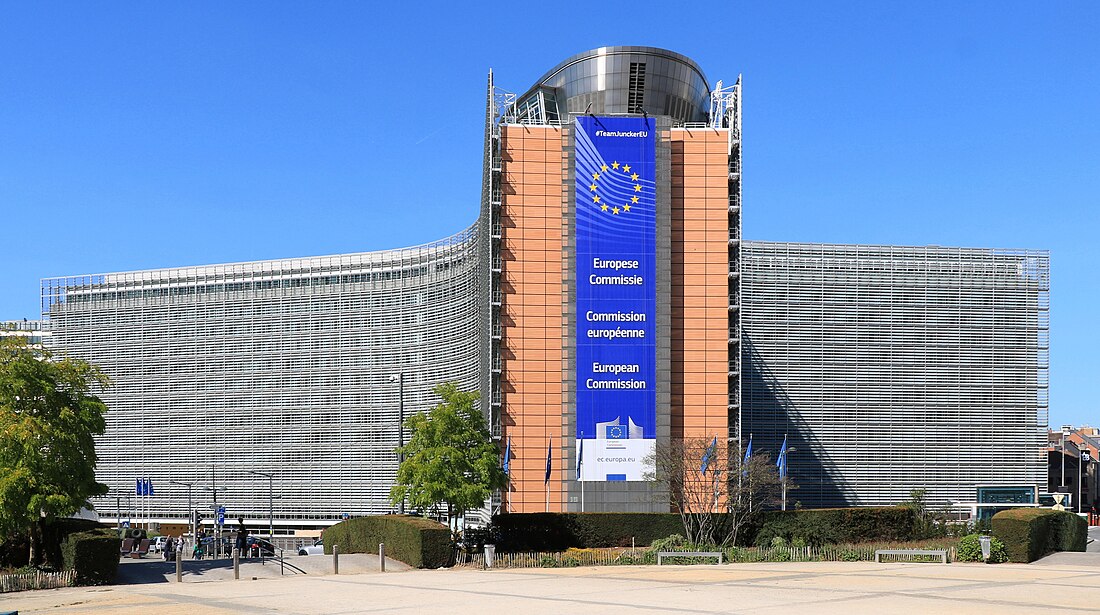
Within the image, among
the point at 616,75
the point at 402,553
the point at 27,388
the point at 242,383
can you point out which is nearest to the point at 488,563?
the point at 402,553

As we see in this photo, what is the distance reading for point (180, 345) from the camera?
14125 cm

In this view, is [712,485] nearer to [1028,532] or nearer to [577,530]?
[577,530]

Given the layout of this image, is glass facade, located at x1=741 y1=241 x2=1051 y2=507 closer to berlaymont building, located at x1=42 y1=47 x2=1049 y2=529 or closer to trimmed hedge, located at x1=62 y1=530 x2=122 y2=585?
berlaymont building, located at x1=42 y1=47 x2=1049 y2=529

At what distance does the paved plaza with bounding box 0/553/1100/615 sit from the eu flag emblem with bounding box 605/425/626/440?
83.2 feet

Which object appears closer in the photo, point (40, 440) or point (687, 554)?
point (40, 440)

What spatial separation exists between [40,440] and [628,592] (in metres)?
23.6

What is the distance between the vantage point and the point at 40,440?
4381 cm

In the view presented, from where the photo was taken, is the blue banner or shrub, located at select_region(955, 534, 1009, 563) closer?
shrub, located at select_region(955, 534, 1009, 563)

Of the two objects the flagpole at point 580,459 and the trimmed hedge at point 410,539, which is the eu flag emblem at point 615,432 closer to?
the flagpole at point 580,459

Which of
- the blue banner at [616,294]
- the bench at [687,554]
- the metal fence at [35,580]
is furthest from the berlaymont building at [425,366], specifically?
the metal fence at [35,580]

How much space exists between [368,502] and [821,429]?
A: 51.7 meters

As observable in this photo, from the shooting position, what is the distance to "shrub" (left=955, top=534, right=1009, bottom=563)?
49.4 meters

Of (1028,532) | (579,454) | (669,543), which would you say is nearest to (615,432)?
(579,454)

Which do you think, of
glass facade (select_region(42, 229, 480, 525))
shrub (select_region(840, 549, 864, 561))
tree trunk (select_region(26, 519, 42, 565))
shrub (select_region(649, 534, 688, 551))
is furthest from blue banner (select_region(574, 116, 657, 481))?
glass facade (select_region(42, 229, 480, 525))
